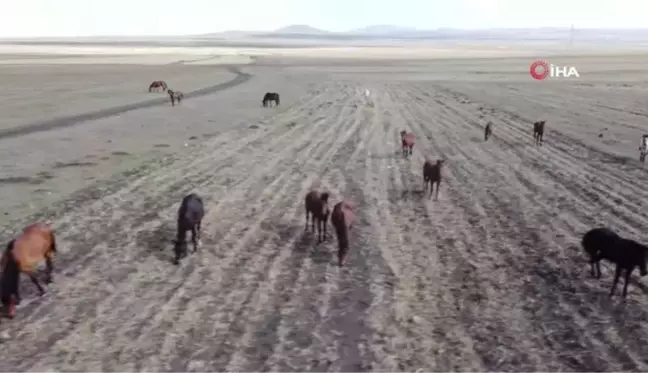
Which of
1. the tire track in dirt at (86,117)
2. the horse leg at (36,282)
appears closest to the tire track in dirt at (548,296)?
the horse leg at (36,282)

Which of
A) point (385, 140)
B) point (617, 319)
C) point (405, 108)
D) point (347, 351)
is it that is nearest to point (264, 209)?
point (347, 351)

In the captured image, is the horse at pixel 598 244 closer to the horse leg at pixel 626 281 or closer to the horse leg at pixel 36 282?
the horse leg at pixel 626 281

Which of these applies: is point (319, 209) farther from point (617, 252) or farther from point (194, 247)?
point (617, 252)

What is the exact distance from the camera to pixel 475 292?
11.3 meters

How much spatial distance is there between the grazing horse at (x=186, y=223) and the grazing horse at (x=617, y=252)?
7296 mm

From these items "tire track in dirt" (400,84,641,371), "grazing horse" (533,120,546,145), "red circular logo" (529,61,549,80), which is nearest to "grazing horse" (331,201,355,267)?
"tire track in dirt" (400,84,641,371)

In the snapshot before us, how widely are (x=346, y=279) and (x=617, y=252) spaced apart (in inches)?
180

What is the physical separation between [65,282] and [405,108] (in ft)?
98.3

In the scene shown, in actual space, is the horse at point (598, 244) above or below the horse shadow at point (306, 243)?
above

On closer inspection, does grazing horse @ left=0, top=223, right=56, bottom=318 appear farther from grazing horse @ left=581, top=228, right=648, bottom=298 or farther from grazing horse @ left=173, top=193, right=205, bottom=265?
grazing horse @ left=581, top=228, right=648, bottom=298

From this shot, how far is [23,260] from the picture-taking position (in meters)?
10.7

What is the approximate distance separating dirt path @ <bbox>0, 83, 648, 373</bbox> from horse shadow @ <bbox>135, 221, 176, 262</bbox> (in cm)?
6

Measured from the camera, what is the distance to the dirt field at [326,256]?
9.31 m

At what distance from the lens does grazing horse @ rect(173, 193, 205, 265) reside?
13.0 m
